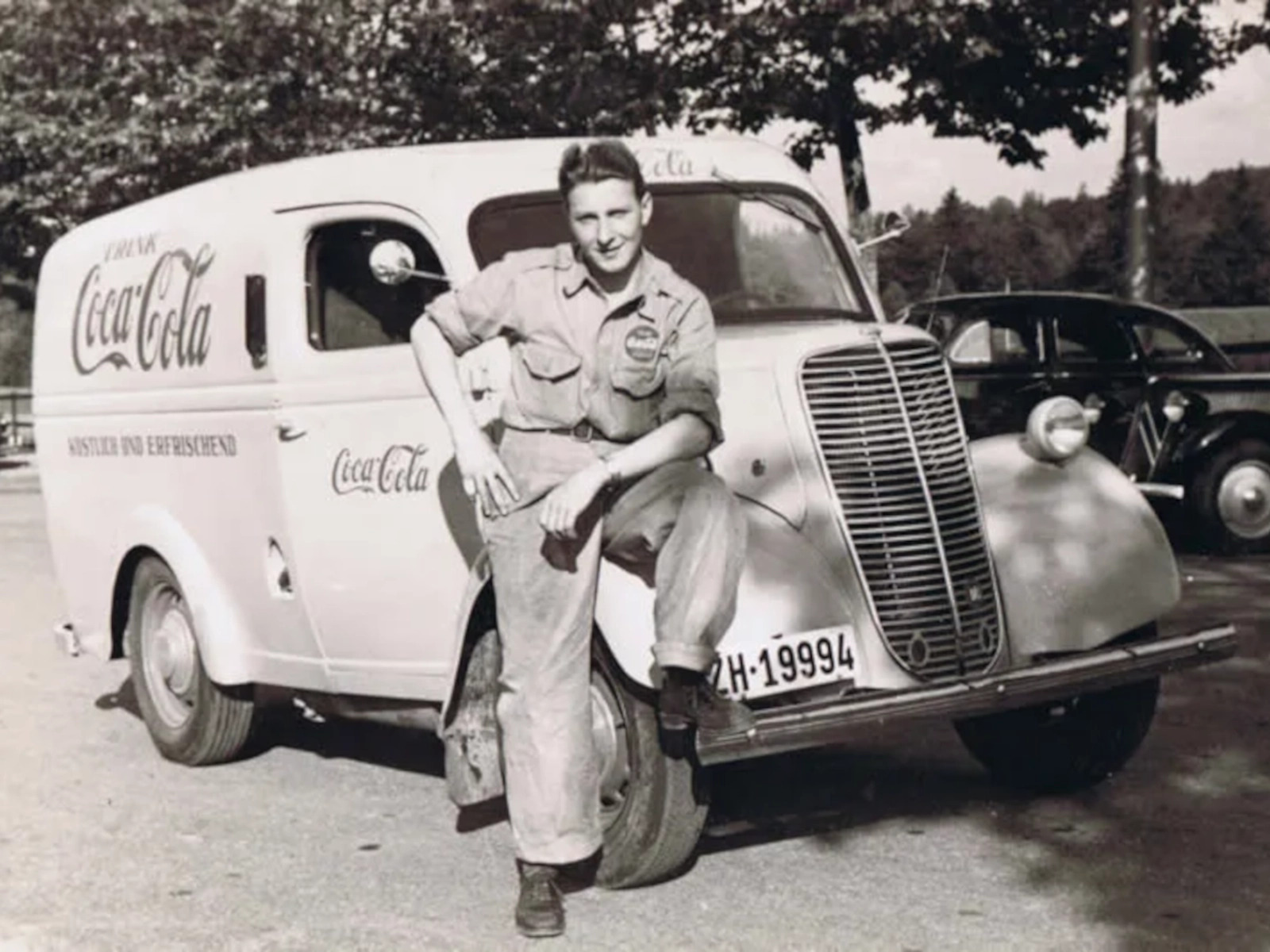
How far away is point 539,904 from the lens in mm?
5820

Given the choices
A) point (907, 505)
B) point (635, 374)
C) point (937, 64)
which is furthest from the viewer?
point (937, 64)

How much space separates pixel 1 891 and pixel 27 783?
1.77m

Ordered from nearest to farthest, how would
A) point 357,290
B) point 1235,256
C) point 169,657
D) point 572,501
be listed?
point 572,501
point 357,290
point 169,657
point 1235,256

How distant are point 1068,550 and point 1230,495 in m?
9.73

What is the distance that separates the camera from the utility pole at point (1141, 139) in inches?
799

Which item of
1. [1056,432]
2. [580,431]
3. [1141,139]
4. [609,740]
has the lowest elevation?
[609,740]

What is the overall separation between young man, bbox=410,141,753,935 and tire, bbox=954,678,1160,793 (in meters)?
1.88

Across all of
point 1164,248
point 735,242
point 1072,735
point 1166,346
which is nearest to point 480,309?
point 735,242

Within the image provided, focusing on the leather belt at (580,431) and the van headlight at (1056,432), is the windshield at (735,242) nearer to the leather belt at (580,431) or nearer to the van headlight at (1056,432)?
the van headlight at (1056,432)

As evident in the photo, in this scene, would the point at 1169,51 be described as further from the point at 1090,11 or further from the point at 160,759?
the point at 160,759

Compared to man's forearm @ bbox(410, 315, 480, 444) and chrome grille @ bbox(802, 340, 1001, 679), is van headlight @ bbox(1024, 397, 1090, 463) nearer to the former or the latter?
chrome grille @ bbox(802, 340, 1001, 679)

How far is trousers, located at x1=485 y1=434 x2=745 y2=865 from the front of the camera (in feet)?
19.1

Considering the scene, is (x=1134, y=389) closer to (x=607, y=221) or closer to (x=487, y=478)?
(x=607, y=221)

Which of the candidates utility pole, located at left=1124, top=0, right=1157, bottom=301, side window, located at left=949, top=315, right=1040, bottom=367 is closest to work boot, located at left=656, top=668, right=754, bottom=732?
side window, located at left=949, top=315, right=1040, bottom=367
